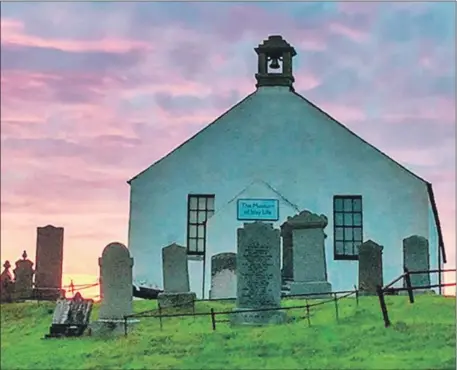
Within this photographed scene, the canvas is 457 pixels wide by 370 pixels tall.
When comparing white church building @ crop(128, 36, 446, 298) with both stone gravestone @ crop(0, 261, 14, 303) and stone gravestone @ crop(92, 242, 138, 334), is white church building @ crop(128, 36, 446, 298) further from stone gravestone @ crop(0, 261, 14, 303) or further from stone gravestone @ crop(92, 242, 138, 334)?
stone gravestone @ crop(92, 242, 138, 334)

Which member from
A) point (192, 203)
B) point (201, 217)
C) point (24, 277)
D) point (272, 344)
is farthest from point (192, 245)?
point (272, 344)

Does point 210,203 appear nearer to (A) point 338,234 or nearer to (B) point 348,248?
(A) point 338,234

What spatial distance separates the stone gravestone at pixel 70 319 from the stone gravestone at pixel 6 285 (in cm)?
532

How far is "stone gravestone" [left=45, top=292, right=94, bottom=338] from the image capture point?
15.7 meters

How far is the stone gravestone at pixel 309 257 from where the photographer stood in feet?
63.3

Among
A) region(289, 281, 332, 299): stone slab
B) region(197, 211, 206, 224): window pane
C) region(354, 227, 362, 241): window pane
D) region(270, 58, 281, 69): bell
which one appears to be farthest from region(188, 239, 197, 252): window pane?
region(289, 281, 332, 299): stone slab

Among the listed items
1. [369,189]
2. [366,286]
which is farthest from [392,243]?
[366,286]

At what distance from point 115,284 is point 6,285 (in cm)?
668

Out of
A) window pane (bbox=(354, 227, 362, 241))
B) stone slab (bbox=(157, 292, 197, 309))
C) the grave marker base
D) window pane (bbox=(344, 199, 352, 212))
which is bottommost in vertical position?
the grave marker base

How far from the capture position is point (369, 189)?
1027 inches

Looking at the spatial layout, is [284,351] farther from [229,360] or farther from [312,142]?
[312,142]

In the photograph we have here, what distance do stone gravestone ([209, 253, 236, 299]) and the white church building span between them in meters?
4.41

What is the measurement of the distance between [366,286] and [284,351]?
7150mm

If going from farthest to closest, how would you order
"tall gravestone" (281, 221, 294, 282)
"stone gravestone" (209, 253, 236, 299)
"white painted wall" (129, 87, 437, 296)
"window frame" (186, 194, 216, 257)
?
"window frame" (186, 194, 216, 257) < "white painted wall" (129, 87, 437, 296) < "tall gravestone" (281, 221, 294, 282) < "stone gravestone" (209, 253, 236, 299)
